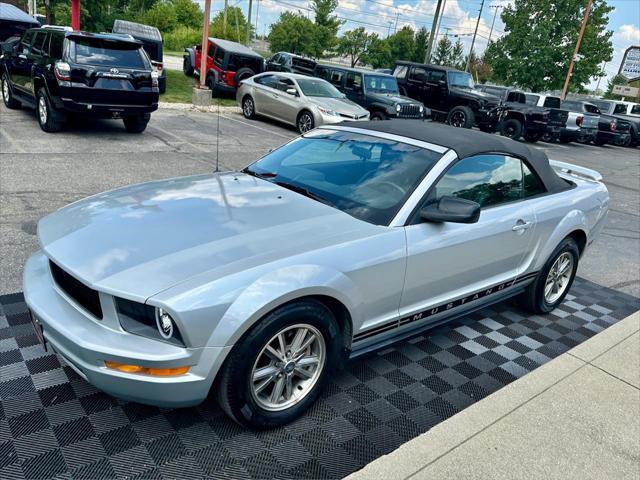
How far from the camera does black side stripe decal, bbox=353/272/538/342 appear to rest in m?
3.06

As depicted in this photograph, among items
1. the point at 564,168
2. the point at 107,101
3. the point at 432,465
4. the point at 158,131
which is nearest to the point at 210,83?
the point at 158,131

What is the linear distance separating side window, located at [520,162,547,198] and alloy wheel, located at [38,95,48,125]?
830 centimetres

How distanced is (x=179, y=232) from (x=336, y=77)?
47.6 feet

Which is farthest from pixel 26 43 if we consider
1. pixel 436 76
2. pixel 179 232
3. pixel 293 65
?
pixel 436 76

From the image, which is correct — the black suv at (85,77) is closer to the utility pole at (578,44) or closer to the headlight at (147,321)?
the headlight at (147,321)

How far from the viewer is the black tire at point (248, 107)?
48.7 feet

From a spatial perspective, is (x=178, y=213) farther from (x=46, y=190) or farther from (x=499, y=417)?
(x=46, y=190)

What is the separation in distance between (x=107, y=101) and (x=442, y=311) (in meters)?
7.61

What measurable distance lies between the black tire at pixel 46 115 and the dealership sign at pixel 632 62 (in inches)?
1670

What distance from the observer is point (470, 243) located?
3.46 metres

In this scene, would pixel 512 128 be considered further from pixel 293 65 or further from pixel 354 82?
pixel 293 65

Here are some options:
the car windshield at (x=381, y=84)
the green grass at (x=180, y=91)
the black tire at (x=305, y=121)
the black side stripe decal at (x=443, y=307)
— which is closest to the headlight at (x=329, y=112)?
the black tire at (x=305, y=121)

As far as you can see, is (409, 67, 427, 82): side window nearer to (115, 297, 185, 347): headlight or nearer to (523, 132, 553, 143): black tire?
(523, 132, 553, 143): black tire

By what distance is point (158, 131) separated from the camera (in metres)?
11.1
